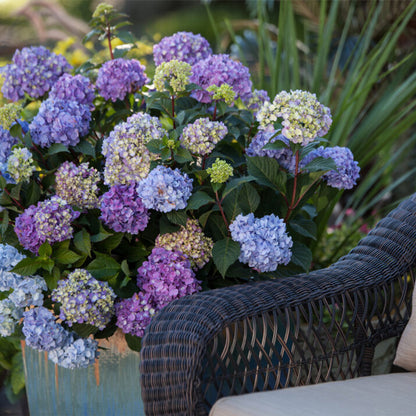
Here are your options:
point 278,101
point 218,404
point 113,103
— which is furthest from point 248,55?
point 218,404

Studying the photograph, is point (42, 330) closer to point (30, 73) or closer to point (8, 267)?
point (8, 267)

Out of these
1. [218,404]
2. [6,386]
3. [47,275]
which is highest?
[47,275]

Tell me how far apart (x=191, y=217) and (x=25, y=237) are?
31 centimetres

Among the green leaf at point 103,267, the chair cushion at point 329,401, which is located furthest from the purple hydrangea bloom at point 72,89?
the chair cushion at point 329,401

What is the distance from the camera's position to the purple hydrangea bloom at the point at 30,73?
47.9 inches

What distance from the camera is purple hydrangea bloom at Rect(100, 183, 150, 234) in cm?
101

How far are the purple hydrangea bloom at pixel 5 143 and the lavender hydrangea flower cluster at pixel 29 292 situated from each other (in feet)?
0.83

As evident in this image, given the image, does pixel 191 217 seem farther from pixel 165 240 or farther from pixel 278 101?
pixel 278 101

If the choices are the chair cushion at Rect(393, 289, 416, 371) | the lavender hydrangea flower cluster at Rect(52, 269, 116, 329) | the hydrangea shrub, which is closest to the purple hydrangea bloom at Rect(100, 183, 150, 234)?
the hydrangea shrub

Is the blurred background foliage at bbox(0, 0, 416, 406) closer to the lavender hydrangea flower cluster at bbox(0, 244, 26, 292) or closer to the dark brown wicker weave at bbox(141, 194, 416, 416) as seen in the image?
the dark brown wicker weave at bbox(141, 194, 416, 416)

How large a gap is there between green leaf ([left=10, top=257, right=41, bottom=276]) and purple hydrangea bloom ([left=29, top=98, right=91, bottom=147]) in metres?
0.23

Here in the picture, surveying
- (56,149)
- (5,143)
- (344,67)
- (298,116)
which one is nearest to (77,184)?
(56,149)

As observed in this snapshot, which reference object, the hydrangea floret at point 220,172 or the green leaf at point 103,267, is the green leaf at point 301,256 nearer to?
the hydrangea floret at point 220,172

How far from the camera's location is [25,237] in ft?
3.34
